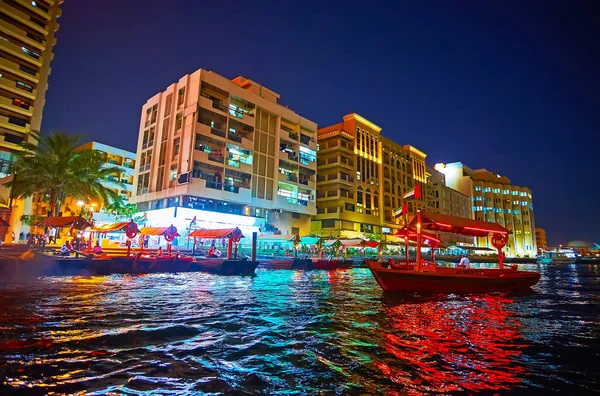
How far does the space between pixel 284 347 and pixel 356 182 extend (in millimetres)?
57039

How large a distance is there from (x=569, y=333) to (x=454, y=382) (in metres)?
6.21

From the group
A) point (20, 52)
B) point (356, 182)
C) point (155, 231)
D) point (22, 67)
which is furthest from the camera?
point (356, 182)

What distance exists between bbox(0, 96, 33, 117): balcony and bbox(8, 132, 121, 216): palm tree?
13019 millimetres

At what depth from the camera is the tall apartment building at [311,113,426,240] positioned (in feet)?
194

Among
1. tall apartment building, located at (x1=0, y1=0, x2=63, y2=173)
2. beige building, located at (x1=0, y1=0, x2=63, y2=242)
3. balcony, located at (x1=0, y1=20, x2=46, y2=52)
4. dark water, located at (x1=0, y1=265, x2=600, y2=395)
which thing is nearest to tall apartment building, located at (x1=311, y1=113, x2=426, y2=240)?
beige building, located at (x1=0, y1=0, x2=63, y2=242)

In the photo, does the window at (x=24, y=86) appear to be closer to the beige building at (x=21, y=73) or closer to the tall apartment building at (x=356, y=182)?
the beige building at (x=21, y=73)

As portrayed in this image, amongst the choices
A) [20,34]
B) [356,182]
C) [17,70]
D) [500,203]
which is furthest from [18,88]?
[500,203]

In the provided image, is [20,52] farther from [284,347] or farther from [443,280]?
[443,280]

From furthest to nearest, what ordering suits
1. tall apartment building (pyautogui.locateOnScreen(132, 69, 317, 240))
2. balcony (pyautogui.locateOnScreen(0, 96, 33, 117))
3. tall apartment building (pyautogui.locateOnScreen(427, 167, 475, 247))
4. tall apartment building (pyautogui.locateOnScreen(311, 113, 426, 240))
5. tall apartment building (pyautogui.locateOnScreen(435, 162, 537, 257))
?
tall apartment building (pyautogui.locateOnScreen(435, 162, 537, 257)) → tall apartment building (pyautogui.locateOnScreen(427, 167, 475, 247)) → tall apartment building (pyautogui.locateOnScreen(311, 113, 426, 240)) → tall apartment building (pyautogui.locateOnScreen(132, 69, 317, 240)) → balcony (pyautogui.locateOnScreen(0, 96, 33, 117))

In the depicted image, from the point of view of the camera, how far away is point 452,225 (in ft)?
54.7

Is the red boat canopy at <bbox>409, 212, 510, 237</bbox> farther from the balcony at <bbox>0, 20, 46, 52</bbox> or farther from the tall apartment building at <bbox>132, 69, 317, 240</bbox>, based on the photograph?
the balcony at <bbox>0, 20, 46, 52</bbox>

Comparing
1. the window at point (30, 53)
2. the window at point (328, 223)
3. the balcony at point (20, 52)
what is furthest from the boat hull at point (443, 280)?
the window at point (30, 53)

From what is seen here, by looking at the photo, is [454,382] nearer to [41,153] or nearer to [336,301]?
[336,301]

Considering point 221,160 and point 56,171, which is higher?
point 221,160
